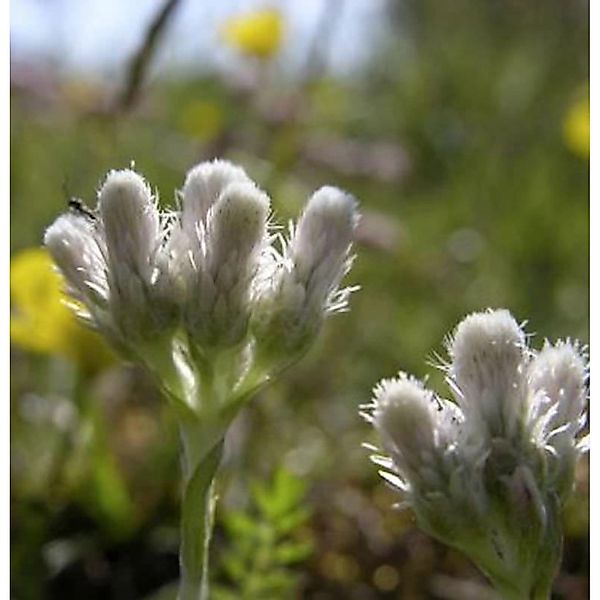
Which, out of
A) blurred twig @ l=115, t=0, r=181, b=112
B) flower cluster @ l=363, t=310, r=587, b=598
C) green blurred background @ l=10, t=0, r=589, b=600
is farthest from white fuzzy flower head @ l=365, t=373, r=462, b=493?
blurred twig @ l=115, t=0, r=181, b=112

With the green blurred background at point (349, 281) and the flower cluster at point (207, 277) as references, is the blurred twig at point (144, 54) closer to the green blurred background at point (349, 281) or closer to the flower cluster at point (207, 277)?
the green blurred background at point (349, 281)

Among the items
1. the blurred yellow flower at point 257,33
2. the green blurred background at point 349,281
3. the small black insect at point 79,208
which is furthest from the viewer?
the blurred yellow flower at point 257,33

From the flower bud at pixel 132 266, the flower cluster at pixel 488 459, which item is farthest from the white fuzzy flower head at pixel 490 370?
the flower bud at pixel 132 266

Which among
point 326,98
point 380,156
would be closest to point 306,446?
point 380,156

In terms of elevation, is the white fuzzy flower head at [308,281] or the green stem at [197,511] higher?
the white fuzzy flower head at [308,281]

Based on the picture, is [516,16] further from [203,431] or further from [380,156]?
[203,431]
